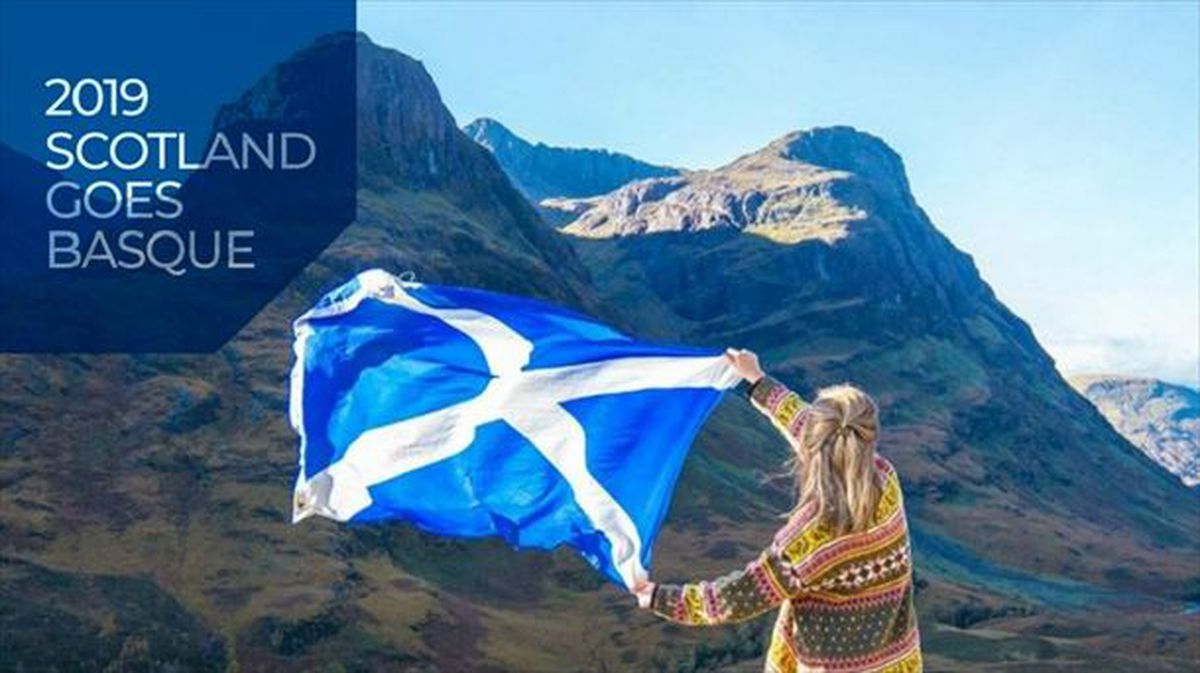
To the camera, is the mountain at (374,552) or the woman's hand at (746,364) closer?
the woman's hand at (746,364)

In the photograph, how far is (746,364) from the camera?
7254 millimetres

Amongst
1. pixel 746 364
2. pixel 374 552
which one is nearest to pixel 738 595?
pixel 746 364

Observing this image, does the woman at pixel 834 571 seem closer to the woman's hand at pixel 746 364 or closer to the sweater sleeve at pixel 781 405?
the sweater sleeve at pixel 781 405

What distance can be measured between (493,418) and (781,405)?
237cm

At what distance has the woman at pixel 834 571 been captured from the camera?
5535 mm

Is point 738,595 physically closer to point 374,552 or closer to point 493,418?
point 493,418

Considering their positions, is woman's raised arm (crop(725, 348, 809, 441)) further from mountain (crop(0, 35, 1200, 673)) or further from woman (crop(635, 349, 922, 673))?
mountain (crop(0, 35, 1200, 673))

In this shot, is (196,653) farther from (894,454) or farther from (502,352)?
(894,454)

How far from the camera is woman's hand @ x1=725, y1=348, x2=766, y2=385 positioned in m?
7.01

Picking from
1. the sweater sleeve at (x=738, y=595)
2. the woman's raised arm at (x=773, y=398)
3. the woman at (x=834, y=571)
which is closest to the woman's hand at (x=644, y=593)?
the woman at (x=834, y=571)

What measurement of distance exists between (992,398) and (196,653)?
15477 cm

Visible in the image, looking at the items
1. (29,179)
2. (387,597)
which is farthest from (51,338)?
(29,179)

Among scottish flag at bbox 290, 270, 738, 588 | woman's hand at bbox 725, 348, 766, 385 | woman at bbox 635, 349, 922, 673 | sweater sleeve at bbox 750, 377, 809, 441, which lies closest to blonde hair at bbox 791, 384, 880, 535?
woman at bbox 635, 349, 922, 673

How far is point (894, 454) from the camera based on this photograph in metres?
169
